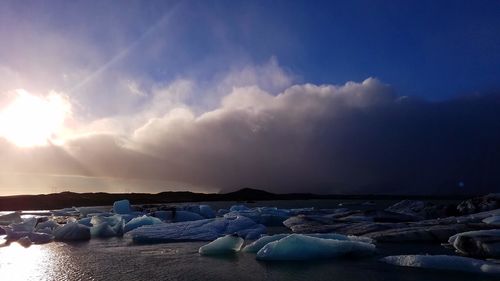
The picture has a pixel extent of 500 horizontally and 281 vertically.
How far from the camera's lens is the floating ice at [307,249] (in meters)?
10.6

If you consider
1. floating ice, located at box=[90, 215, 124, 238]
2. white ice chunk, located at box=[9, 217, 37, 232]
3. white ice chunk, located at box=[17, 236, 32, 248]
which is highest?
white ice chunk, located at box=[9, 217, 37, 232]

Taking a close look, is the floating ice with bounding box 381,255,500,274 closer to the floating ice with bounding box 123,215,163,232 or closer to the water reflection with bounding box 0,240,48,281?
the water reflection with bounding box 0,240,48,281

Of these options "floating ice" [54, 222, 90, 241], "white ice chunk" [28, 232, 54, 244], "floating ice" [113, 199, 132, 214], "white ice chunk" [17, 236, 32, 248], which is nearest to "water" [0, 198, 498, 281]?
"white ice chunk" [17, 236, 32, 248]

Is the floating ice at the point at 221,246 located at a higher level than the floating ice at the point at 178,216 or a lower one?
lower

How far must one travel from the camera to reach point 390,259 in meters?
9.95

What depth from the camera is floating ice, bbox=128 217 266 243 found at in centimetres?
1530

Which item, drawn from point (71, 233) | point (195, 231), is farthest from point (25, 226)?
point (195, 231)

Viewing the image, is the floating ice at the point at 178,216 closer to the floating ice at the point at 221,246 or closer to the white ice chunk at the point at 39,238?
the white ice chunk at the point at 39,238

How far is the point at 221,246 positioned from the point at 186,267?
2.29m

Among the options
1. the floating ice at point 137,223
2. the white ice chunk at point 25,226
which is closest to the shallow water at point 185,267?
the floating ice at point 137,223

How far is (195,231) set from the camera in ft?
52.4

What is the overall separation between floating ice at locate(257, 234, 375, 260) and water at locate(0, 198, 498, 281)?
1.12 ft

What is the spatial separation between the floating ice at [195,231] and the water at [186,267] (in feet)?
6.90

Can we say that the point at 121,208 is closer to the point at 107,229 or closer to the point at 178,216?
the point at 178,216
